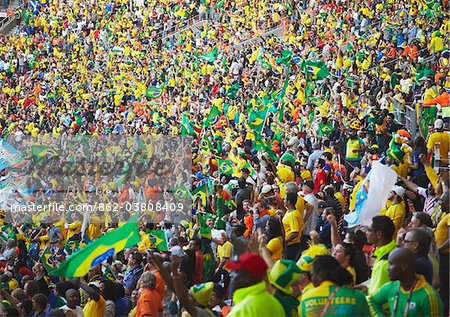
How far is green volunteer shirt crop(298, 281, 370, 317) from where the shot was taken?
5.38m

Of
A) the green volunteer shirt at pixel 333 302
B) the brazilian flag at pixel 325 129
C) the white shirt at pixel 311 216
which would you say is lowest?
the brazilian flag at pixel 325 129

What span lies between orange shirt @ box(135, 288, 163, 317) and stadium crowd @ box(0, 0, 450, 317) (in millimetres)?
18

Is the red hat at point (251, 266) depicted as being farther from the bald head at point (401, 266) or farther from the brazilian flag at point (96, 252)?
the brazilian flag at point (96, 252)

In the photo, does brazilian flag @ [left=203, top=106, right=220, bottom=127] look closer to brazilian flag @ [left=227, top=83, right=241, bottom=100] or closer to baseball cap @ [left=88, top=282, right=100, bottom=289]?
brazilian flag @ [left=227, top=83, right=241, bottom=100]

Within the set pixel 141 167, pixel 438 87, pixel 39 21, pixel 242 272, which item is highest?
pixel 242 272

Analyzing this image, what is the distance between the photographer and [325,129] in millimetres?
15859

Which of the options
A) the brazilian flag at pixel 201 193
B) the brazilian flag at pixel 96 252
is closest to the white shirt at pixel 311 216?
the brazilian flag at pixel 96 252

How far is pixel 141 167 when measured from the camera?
18.6 metres

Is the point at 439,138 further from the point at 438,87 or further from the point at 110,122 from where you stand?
the point at 110,122

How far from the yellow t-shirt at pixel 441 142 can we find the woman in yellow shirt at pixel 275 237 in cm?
413

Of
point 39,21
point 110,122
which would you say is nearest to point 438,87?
point 110,122

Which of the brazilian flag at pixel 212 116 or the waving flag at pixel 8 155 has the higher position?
the waving flag at pixel 8 155

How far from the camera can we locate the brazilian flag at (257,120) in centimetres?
1717

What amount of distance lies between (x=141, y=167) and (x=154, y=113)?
23.1 ft
